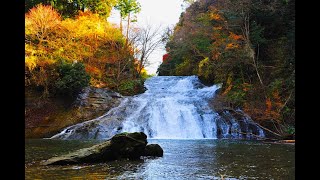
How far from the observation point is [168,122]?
1895cm

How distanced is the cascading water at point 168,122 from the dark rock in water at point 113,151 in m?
8.55

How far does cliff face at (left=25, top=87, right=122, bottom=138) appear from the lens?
19.2 m

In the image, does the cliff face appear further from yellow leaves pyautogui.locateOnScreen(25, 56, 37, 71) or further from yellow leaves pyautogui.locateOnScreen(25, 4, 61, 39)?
yellow leaves pyautogui.locateOnScreen(25, 4, 61, 39)

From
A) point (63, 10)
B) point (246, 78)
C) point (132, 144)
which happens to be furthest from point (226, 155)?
point (63, 10)

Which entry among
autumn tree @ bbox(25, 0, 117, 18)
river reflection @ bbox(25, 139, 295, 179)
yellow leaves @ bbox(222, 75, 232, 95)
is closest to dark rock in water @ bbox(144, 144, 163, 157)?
river reflection @ bbox(25, 139, 295, 179)

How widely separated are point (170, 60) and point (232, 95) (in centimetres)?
1875

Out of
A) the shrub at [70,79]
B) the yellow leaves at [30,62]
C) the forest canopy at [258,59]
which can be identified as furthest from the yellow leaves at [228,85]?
the yellow leaves at [30,62]

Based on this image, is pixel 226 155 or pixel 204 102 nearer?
pixel 226 155

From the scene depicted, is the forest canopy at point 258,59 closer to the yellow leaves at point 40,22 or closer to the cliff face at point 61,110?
the cliff face at point 61,110

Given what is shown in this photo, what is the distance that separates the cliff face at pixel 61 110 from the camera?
19234 mm

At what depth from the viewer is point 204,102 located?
21.2 m

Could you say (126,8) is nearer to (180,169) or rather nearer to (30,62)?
(30,62)

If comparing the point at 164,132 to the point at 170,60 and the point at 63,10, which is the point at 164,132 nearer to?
the point at 63,10

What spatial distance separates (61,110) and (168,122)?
7757 millimetres
